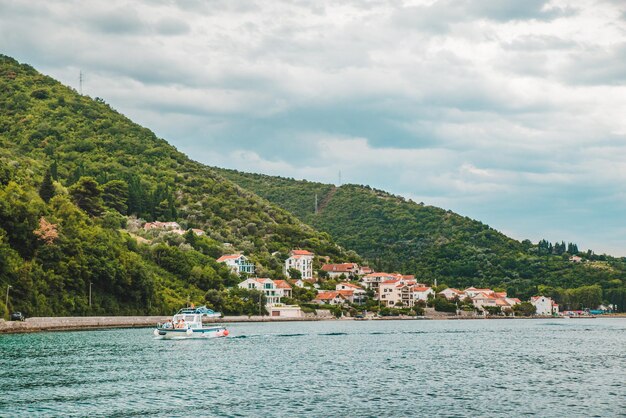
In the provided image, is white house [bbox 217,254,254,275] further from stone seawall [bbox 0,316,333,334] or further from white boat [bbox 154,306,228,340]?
white boat [bbox 154,306,228,340]

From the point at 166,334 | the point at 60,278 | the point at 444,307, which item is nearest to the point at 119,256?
the point at 60,278

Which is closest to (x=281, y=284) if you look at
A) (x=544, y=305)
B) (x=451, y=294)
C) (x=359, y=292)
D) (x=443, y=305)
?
(x=359, y=292)

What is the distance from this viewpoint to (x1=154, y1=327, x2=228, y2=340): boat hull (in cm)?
7947

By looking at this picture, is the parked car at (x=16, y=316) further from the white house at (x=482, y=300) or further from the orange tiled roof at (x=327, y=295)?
the white house at (x=482, y=300)

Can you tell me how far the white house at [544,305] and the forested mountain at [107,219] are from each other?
47.4 m

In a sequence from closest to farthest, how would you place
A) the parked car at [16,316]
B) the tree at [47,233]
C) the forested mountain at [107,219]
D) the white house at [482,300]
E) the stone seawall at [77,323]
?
1. the stone seawall at [77,323]
2. the parked car at [16,316]
3. the forested mountain at [107,219]
4. the tree at [47,233]
5. the white house at [482,300]

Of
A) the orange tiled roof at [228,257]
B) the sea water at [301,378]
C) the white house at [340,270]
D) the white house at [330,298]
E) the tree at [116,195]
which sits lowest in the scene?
the sea water at [301,378]

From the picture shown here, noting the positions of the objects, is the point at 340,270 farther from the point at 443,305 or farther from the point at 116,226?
the point at 116,226

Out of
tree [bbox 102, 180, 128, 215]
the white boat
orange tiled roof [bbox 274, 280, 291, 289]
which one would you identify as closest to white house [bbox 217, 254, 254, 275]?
orange tiled roof [bbox 274, 280, 291, 289]

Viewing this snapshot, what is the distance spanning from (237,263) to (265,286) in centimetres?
858

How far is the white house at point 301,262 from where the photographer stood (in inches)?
6176

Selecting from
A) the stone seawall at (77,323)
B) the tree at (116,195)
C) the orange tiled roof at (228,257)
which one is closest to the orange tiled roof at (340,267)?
the orange tiled roof at (228,257)

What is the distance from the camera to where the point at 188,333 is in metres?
81.8

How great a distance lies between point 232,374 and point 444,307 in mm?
118640
